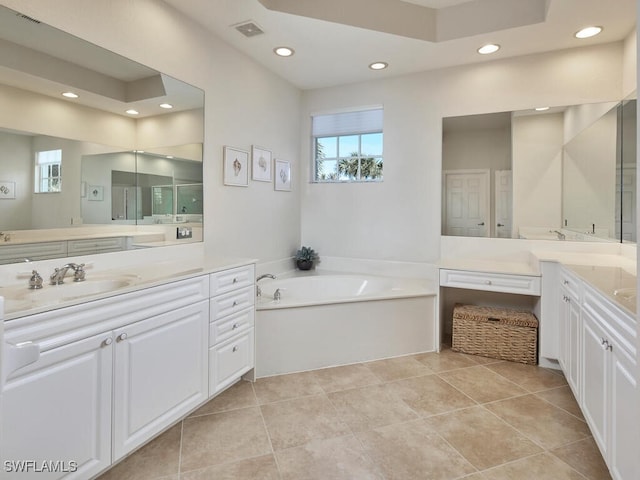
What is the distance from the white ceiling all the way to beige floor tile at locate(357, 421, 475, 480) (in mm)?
2726

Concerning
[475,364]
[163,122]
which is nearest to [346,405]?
[475,364]

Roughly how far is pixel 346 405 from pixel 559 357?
5.16ft

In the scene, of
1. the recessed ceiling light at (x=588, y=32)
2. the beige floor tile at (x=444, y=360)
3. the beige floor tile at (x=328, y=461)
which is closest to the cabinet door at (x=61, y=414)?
the beige floor tile at (x=328, y=461)

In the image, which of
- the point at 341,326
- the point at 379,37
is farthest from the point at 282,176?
the point at 341,326

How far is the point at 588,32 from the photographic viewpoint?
2.56 m

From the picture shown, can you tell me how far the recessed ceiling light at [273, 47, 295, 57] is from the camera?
2912 mm

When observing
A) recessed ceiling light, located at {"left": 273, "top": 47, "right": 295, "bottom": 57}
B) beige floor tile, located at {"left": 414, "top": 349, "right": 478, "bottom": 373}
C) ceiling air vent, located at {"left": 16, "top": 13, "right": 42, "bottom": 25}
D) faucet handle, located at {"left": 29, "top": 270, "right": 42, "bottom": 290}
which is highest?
recessed ceiling light, located at {"left": 273, "top": 47, "right": 295, "bottom": 57}

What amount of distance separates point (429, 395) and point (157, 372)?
168cm

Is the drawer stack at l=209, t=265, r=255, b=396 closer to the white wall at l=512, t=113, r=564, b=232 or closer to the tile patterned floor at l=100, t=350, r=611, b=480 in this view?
the tile patterned floor at l=100, t=350, r=611, b=480

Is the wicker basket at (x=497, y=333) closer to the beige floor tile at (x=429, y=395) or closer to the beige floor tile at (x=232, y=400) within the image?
the beige floor tile at (x=429, y=395)

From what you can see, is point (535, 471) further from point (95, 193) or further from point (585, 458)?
point (95, 193)

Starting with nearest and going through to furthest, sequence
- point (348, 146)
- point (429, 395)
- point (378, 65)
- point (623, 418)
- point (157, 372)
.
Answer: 1. point (623, 418)
2. point (157, 372)
3. point (429, 395)
4. point (378, 65)
5. point (348, 146)

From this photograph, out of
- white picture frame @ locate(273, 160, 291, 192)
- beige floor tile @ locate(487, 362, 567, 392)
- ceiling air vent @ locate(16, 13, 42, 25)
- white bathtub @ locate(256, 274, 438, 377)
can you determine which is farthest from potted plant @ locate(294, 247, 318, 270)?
ceiling air vent @ locate(16, 13, 42, 25)

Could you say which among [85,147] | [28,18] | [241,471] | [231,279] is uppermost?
[28,18]
